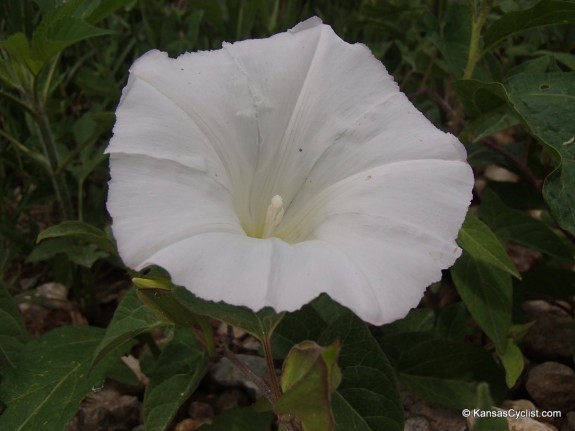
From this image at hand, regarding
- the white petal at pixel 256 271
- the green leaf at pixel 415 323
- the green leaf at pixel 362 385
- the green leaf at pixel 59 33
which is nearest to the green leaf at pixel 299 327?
the green leaf at pixel 362 385

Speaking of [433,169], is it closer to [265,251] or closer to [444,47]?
[265,251]

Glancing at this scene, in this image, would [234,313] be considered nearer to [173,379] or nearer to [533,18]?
[173,379]

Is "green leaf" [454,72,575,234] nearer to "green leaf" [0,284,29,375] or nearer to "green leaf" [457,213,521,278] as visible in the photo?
"green leaf" [457,213,521,278]

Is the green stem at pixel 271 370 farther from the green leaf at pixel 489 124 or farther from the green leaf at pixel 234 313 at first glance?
the green leaf at pixel 489 124

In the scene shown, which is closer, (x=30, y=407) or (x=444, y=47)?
(x=30, y=407)

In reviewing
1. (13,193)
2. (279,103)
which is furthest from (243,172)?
(13,193)

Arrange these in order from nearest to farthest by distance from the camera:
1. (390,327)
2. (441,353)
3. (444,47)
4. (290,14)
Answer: (441,353) → (390,327) → (444,47) → (290,14)

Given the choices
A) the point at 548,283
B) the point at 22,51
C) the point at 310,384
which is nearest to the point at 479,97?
the point at 548,283
